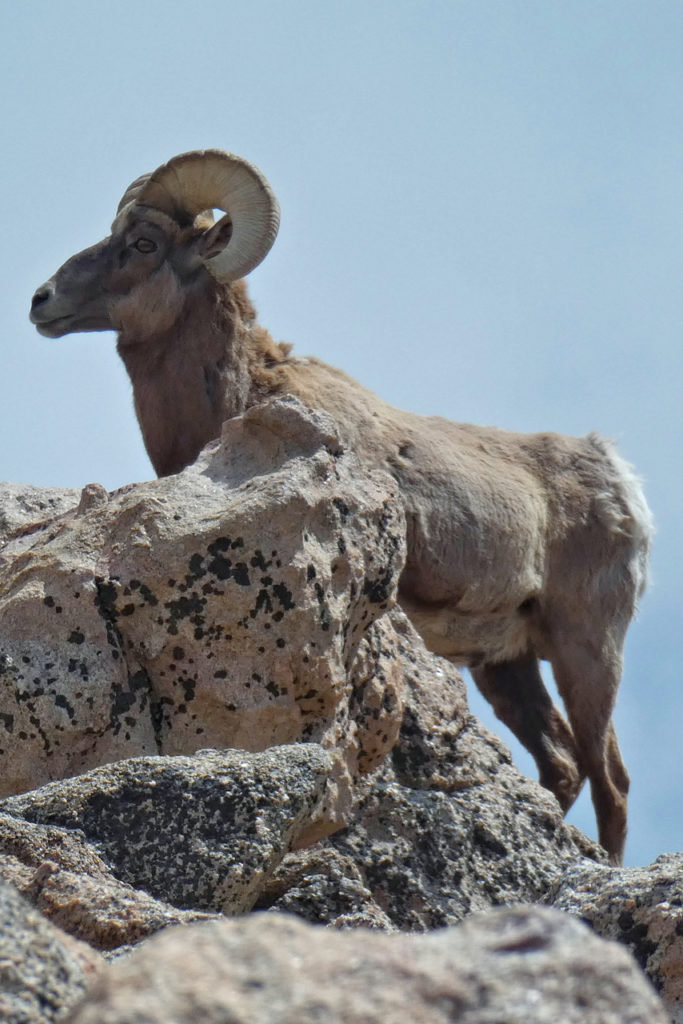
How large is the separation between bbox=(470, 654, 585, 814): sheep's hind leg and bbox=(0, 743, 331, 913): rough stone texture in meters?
6.11

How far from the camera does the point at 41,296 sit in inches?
342

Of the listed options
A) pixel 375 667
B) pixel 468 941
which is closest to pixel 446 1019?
pixel 468 941

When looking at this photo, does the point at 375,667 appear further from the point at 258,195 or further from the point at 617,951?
the point at 258,195

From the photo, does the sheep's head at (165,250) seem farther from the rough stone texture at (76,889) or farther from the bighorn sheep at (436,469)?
the rough stone texture at (76,889)

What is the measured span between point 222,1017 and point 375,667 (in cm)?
363

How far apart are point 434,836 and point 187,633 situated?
4.30 ft

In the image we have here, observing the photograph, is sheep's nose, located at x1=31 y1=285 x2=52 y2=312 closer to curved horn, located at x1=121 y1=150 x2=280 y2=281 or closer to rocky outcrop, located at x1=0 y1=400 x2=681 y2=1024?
curved horn, located at x1=121 y1=150 x2=280 y2=281

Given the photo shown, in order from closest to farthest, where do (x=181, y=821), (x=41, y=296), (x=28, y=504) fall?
(x=181, y=821), (x=28, y=504), (x=41, y=296)

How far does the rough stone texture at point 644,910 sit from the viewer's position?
331cm

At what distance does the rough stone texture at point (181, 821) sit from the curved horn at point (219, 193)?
551 cm

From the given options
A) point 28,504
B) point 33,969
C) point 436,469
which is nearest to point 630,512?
point 436,469

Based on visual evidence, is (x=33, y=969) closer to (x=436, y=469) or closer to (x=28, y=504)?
(x=28, y=504)

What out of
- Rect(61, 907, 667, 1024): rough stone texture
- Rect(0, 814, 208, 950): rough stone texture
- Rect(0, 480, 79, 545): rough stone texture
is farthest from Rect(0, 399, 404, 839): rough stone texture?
Rect(61, 907, 667, 1024): rough stone texture

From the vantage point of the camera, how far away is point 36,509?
22.6 ft
